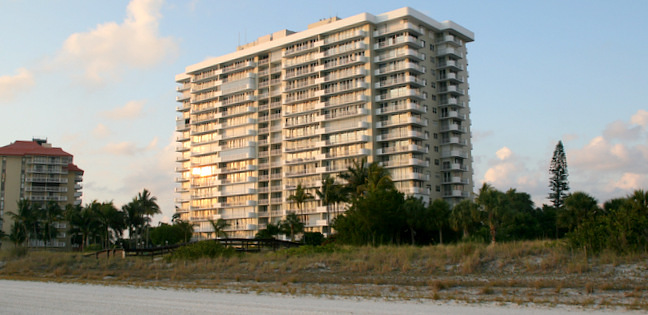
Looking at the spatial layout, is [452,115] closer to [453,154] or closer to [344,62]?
[453,154]

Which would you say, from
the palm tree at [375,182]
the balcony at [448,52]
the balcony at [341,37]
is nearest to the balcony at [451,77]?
the balcony at [448,52]

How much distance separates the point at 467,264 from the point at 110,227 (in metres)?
108

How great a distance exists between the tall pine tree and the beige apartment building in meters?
16.2

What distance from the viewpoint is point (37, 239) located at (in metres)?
142

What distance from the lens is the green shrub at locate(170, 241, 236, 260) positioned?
48781 millimetres

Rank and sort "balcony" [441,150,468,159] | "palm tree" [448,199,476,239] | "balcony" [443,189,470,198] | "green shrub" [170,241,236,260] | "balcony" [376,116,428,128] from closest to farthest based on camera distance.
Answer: "green shrub" [170,241,236,260] → "palm tree" [448,199,476,239] → "balcony" [376,116,428,128] → "balcony" [443,189,470,198] → "balcony" [441,150,468,159]

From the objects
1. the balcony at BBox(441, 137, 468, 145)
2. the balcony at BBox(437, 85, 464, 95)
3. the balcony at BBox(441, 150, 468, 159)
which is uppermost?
the balcony at BBox(437, 85, 464, 95)

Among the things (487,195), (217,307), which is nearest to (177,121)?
(487,195)

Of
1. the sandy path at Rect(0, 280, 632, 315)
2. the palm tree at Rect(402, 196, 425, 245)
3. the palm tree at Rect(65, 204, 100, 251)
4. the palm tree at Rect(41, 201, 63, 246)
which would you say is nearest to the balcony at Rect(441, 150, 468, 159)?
the palm tree at Rect(402, 196, 425, 245)

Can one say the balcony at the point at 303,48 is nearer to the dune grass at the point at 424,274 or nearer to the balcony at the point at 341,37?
the balcony at the point at 341,37

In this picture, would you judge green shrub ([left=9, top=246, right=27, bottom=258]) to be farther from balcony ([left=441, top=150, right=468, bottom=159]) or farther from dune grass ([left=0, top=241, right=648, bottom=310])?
balcony ([left=441, top=150, right=468, bottom=159])

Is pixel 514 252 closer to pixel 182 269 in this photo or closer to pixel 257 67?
pixel 182 269

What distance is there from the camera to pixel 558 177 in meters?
114

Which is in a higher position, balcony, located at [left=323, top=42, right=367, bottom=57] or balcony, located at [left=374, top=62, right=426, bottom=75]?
balcony, located at [left=323, top=42, right=367, bottom=57]
